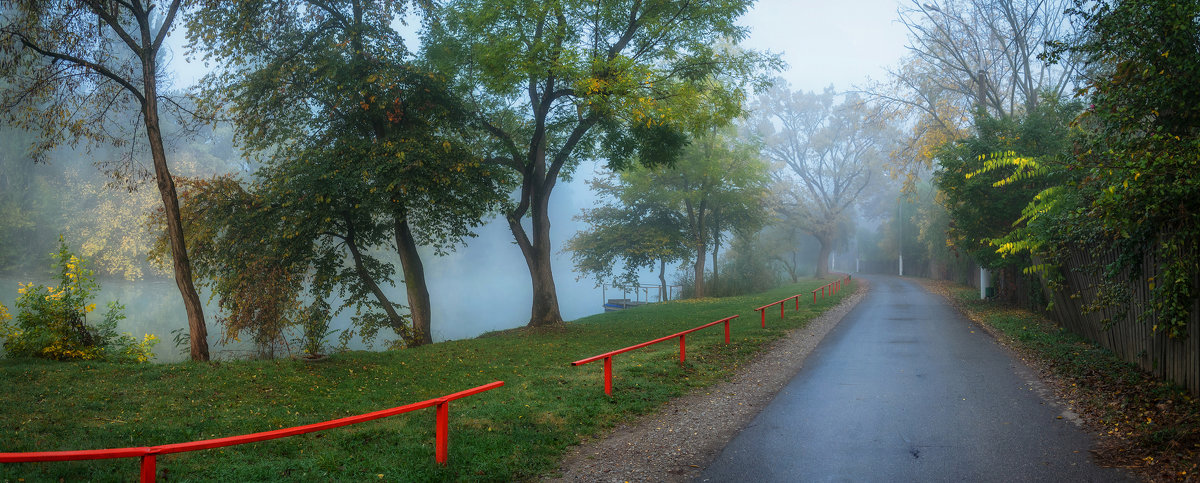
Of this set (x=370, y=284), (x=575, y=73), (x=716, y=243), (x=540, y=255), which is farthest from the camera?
(x=716, y=243)

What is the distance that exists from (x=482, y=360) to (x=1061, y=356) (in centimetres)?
1053

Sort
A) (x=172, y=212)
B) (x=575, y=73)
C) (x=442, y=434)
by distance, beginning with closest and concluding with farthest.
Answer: (x=442, y=434) → (x=172, y=212) → (x=575, y=73)

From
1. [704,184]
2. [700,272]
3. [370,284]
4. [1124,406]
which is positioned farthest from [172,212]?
[704,184]

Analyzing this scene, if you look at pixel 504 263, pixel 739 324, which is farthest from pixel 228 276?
pixel 504 263

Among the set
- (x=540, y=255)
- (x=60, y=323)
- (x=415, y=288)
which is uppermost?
(x=540, y=255)

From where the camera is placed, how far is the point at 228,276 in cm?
1526

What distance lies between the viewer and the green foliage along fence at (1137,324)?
738 cm

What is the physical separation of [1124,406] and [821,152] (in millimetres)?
49081

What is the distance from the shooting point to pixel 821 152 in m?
54.1

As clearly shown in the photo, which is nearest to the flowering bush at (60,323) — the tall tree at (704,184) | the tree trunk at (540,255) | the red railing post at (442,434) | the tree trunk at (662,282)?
the red railing post at (442,434)

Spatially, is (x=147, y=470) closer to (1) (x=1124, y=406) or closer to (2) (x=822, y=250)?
(1) (x=1124, y=406)

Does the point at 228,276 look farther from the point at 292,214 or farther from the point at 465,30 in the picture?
the point at 465,30

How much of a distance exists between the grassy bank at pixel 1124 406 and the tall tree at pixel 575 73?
8908 millimetres

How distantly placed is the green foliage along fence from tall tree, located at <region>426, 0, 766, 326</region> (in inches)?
340
